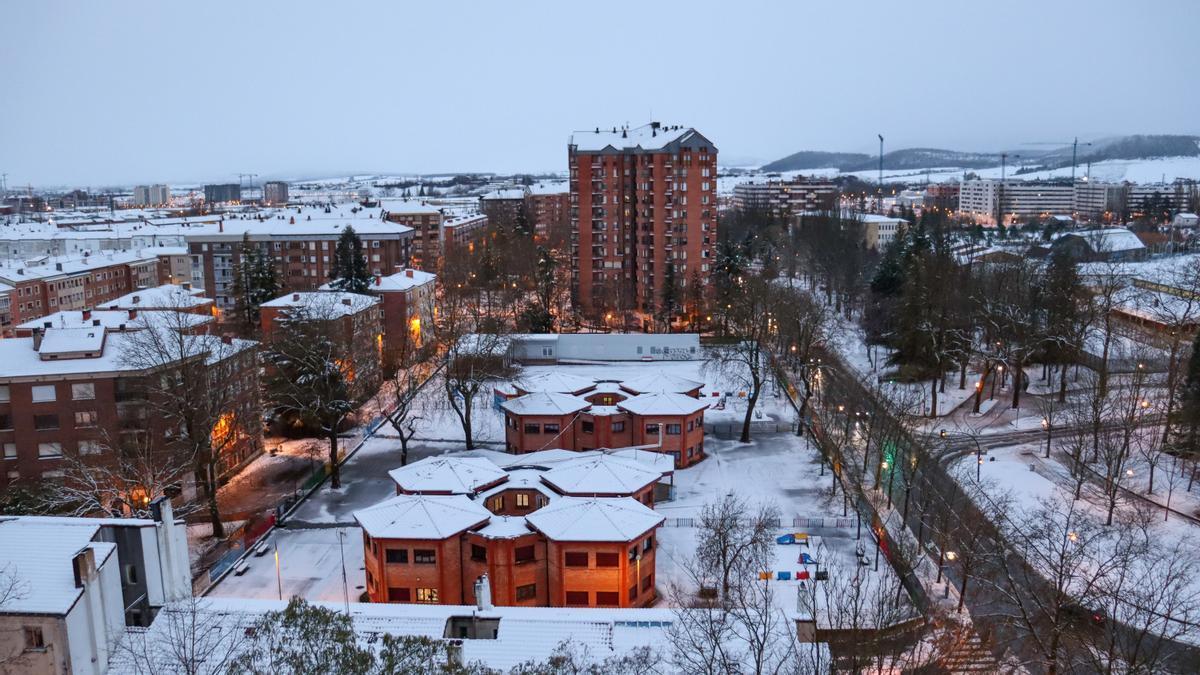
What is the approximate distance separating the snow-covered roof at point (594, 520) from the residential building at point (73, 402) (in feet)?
40.3

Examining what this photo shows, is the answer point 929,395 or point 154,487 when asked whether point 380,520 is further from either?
point 929,395

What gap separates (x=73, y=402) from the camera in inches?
1115

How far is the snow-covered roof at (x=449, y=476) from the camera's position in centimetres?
2469

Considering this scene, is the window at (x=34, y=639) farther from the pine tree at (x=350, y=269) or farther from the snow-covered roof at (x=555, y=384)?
the pine tree at (x=350, y=269)

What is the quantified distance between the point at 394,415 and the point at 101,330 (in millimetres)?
11814

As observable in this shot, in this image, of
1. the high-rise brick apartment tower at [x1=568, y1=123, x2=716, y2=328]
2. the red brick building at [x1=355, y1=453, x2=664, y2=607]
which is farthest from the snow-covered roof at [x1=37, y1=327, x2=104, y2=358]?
the high-rise brick apartment tower at [x1=568, y1=123, x2=716, y2=328]

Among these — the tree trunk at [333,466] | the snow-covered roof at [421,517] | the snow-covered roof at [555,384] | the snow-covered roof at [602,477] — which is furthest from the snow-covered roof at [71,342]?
the snow-covered roof at [602,477]

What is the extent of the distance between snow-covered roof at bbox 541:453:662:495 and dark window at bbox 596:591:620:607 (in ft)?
11.5

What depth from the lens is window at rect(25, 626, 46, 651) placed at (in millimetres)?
14789

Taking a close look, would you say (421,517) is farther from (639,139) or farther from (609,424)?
(639,139)

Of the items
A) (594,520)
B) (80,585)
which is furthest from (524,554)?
(80,585)

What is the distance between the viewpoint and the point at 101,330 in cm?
2952

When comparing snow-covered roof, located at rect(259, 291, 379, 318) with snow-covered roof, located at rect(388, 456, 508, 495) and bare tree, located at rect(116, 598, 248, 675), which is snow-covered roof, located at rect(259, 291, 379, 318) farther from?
bare tree, located at rect(116, 598, 248, 675)

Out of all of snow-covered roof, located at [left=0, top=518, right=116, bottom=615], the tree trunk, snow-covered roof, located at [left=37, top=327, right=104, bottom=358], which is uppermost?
snow-covered roof, located at [left=37, top=327, right=104, bottom=358]
